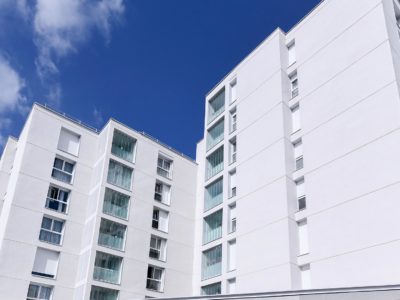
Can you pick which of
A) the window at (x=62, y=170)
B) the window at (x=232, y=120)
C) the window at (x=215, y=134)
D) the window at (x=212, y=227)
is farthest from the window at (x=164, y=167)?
the window at (x=62, y=170)

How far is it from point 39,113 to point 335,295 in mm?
21728

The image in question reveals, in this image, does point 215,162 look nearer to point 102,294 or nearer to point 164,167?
point 164,167

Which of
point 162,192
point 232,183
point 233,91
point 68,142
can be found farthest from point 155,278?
point 233,91

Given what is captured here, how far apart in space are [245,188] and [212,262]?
5.48 metres

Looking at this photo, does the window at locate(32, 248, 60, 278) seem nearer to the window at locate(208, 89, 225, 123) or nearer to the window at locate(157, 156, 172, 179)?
the window at locate(157, 156, 172, 179)

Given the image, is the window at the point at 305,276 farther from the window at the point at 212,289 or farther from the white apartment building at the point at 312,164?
the window at the point at 212,289

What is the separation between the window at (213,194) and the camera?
30.0 meters

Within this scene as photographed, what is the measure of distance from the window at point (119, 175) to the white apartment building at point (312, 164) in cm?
536

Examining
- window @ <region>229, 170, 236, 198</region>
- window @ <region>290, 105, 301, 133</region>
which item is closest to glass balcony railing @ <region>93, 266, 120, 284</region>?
window @ <region>229, 170, 236, 198</region>

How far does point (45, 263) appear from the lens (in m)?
26.7

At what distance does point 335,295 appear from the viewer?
53.4 ft

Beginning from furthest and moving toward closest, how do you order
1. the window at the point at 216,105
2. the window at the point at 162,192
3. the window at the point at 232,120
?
the window at the point at 216,105 → the window at the point at 162,192 → the window at the point at 232,120

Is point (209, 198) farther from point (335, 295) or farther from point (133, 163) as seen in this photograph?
point (335, 295)

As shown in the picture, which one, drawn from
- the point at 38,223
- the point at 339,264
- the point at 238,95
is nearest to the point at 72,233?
the point at 38,223
